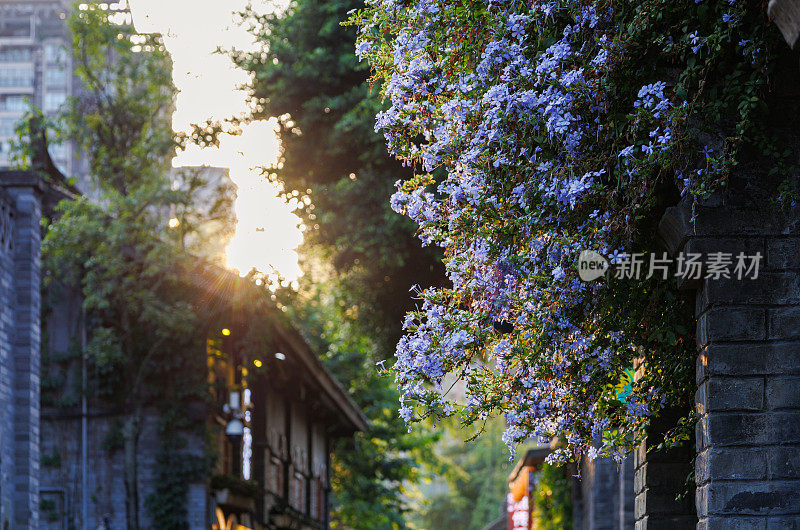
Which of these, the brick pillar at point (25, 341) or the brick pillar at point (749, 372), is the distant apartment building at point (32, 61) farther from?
the brick pillar at point (749, 372)

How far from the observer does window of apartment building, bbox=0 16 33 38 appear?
115750 mm

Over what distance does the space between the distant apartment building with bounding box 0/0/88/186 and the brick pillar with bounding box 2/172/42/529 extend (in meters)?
96.8

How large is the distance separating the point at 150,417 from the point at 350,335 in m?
3.85

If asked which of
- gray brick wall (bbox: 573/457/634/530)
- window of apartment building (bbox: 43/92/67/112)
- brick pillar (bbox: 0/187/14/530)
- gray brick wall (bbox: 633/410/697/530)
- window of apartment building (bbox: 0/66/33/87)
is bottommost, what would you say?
gray brick wall (bbox: 633/410/697/530)

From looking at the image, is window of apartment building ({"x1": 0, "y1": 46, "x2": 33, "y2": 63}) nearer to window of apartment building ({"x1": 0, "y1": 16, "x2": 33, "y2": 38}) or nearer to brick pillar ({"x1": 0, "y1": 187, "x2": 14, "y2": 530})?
window of apartment building ({"x1": 0, "y1": 16, "x2": 33, "y2": 38})

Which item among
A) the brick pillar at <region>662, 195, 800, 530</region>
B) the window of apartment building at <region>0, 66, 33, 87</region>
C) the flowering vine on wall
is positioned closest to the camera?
the brick pillar at <region>662, 195, 800, 530</region>

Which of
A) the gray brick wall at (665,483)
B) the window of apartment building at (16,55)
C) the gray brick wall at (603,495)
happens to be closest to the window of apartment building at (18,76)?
the window of apartment building at (16,55)

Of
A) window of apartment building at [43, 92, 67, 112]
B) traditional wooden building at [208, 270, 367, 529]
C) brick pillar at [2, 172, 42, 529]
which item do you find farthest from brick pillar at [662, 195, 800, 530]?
window of apartment building at [43, 92, 67, 112]

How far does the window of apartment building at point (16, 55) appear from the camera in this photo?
373 feet

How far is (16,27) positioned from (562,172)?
11724 cm

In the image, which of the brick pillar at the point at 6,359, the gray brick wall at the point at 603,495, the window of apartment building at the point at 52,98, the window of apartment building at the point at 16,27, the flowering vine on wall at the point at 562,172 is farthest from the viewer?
the window of apartment building at the point at 16,27

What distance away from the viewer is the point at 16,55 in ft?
374

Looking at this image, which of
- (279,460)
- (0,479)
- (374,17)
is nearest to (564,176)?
(374,17)

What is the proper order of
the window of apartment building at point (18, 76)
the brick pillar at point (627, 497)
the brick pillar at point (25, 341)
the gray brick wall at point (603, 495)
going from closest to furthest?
the brick pillar at point (627, 497) → the brick pillar at point (25, 341) → the gray brick wall at point (603, 495) → the window of apartment building at point (18, 76)
